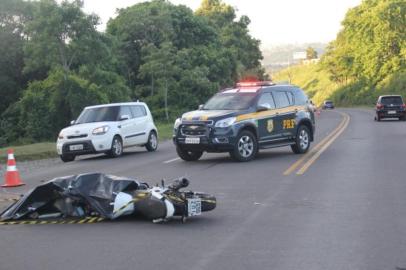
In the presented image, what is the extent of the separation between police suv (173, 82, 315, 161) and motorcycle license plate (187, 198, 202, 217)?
23.5 ft

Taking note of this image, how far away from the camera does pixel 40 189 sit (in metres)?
8.42

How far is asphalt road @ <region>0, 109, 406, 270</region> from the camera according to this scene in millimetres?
6113

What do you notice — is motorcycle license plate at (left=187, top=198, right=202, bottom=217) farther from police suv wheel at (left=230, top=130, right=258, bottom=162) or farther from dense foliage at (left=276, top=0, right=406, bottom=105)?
dense foliage at (left=276, top=0, right=406, bottom=105)

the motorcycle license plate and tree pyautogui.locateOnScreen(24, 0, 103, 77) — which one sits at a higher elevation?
tree pyautogui.locateOnScreen(24, 0, 103, 77)

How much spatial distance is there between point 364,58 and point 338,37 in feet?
70.6

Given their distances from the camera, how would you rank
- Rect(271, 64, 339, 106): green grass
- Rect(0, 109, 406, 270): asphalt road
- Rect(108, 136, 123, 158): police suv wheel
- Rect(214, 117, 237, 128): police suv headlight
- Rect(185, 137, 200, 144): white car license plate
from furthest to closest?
Rect(271, 64, 339, 106): green grass, Rect(108, 136, 123, 158): police suv wheel, Rect(185, 137, 200, 144): white car license plate, Rect(214, 117, 237, 128): police suv headlight, Rect(0, 109, 406, 270): asphalt road

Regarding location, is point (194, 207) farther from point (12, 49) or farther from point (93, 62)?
point (12, 49)

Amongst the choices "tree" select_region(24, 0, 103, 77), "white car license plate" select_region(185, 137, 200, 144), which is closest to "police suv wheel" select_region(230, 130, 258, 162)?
"white car license plate" select_region(185, 137, 200, 144)

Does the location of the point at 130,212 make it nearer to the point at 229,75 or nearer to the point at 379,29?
the point at 229,75

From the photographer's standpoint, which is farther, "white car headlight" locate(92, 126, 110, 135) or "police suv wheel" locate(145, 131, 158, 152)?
"police suv wheel" locate(145, 131, 158, 152)

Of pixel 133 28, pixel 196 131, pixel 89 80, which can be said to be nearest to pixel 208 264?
pixel 196 131

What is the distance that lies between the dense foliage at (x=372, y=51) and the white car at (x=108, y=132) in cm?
6693

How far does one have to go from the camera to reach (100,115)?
780 inches

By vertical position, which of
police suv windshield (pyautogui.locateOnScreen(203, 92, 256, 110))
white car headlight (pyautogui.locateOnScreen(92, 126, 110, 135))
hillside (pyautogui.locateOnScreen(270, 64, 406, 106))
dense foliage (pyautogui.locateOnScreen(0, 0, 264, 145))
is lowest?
hillside (pyautogui.locateOnScreen(270, 64, 406, 106))
